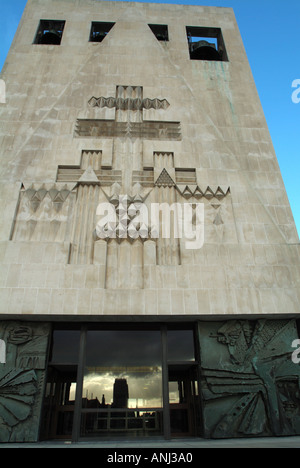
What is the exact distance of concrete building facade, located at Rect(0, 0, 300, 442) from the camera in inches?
360

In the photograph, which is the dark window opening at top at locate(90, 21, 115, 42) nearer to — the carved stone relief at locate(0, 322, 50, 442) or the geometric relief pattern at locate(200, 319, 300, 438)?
the carved stone relief at locate(0, 322, 50, 442)

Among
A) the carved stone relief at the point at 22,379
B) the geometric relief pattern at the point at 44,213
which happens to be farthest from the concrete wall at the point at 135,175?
the carved stone relief at the point at 22,379

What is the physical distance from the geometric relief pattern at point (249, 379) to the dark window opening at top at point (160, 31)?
624 inches

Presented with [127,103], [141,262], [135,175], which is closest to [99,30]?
[127,103]

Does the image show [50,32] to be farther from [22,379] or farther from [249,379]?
[249,379]

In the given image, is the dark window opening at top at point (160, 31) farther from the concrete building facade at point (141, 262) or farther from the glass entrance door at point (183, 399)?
the glass entrance door at point (183, 399)

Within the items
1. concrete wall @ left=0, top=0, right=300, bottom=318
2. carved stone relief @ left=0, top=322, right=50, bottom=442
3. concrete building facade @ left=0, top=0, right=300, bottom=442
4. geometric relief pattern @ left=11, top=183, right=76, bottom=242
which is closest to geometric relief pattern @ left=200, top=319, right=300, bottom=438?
concrete building facade @ left=0, top=0, right=300, bottom=442

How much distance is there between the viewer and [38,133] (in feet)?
40.9

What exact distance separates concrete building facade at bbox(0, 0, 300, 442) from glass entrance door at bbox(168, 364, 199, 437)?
0.14ft

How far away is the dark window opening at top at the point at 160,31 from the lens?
16.8m

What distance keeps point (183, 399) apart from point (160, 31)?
59.9 ft
